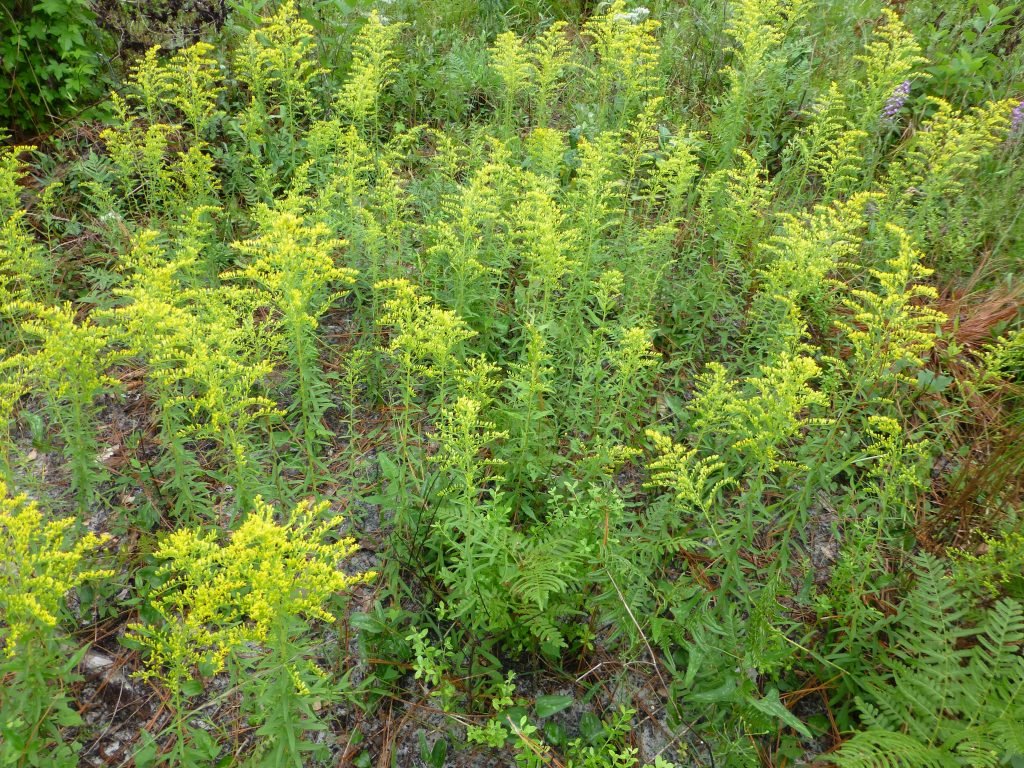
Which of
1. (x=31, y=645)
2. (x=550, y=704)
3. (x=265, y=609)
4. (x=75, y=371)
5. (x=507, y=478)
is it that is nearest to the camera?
(x=265, y=609)

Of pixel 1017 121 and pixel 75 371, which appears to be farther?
pixel 1017 121

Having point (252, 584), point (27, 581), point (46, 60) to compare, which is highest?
point (46, 60)

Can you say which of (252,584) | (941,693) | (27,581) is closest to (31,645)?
(27,581)

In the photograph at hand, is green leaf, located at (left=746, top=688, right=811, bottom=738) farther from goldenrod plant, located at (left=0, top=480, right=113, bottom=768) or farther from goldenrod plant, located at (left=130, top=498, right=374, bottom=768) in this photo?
goldenrod plant, located at (left=0, top=480, right=113, bottom=768)

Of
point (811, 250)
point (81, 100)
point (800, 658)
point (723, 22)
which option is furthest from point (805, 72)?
point (81, 100)

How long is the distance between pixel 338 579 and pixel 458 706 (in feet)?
3.02

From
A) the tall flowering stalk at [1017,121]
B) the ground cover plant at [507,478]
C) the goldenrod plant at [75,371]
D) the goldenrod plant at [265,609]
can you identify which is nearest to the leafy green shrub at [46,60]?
the ground cover plant at [507,478]

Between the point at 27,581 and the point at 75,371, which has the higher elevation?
the point at 75,371

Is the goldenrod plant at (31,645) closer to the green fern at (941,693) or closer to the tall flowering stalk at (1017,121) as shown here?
the green fern at (941,693)

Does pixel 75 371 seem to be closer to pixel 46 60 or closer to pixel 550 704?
pixel 550 704

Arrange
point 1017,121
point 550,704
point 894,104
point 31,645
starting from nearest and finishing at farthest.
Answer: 1. point 31,645
2. point 550,704
3. point 1017,121
4. point 894,104

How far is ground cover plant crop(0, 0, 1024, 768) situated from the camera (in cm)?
237

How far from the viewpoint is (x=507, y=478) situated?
3082 mm

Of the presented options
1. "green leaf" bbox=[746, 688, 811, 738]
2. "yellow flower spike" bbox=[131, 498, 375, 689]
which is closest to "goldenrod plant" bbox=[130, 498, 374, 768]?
"yellow flower spike" bbox=[131, 498, 375, 689]
